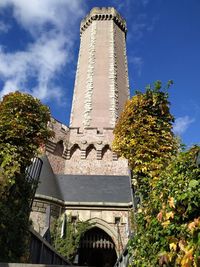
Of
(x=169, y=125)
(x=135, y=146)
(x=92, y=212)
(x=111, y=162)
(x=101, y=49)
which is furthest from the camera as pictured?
(x=101, y=49)

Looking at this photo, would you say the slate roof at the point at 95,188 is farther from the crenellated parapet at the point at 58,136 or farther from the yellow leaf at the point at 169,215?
the yellow leaf at the point at 169,215

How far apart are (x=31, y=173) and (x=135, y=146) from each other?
2619 millimetres

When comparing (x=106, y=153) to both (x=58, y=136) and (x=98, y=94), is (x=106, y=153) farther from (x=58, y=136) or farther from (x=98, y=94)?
(x=98, y=94)

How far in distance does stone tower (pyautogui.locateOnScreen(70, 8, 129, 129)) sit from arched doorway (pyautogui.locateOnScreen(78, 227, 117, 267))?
29.4 feet

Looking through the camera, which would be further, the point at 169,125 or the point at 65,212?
the point at 65,212

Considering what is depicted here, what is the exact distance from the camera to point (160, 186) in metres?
4.14

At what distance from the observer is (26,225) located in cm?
605

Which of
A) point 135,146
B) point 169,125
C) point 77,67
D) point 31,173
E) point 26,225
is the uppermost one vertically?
point 77,67

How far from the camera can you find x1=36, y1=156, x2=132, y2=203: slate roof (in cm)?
1390

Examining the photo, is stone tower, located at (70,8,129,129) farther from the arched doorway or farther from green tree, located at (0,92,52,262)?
green tree, located at (0,92,52,262)

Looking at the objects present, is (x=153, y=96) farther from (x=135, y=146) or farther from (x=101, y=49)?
(x=101, y=49)

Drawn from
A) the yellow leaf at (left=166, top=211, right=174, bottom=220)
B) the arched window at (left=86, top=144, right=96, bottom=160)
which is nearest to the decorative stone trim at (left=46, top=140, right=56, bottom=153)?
the arched window at (left=86, top=144, right=96, bottom=160)

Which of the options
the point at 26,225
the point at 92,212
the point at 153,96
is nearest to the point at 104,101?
the point at 92,212

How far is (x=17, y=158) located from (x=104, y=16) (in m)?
24.1
